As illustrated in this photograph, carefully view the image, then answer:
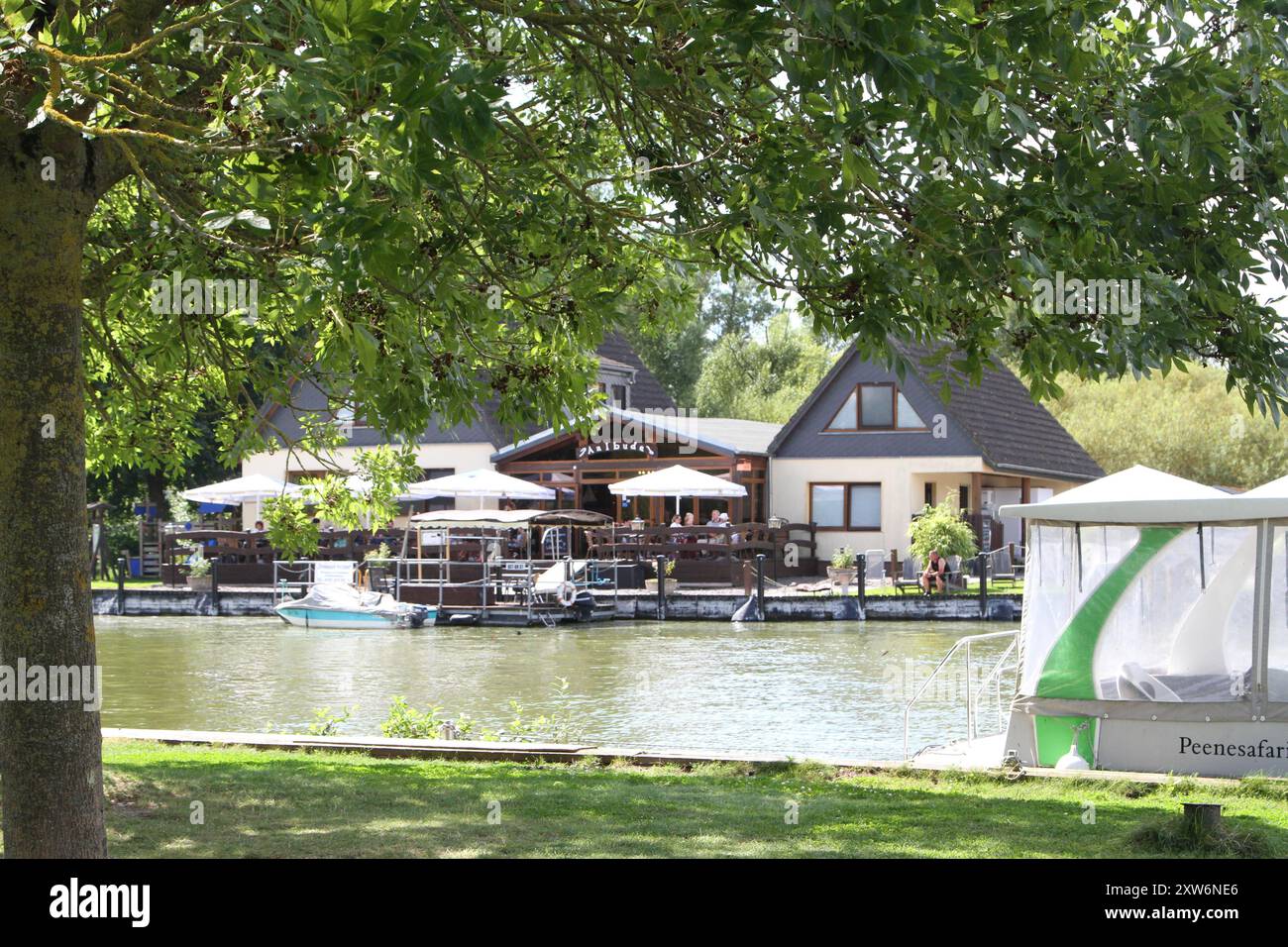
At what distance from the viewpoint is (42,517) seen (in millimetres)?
6582

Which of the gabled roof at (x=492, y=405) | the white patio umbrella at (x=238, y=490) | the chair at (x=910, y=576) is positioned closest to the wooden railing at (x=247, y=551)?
the white patio umbrella at (x=238, y=490)

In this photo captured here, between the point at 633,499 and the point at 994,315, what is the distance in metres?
40.1

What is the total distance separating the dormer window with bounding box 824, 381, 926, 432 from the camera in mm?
45750

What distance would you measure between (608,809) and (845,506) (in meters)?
37.4

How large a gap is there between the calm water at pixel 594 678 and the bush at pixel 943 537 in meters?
4.76

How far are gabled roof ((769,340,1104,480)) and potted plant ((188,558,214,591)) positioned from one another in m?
17.7

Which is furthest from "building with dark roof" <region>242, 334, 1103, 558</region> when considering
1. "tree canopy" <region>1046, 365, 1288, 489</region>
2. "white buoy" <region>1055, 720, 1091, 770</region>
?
"white buoy" <region>1055, 720, 1091, 770</region>

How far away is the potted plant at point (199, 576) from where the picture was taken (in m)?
44.4

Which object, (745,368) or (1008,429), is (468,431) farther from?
(745,368)

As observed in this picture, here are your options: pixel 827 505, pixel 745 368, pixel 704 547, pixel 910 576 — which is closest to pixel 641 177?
pixel 704 547

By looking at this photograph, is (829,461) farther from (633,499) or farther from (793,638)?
(793,638)

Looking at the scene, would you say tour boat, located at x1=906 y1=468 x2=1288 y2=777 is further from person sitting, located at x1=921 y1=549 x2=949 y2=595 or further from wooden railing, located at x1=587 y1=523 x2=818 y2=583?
wooden railing, located at x1=587 y1=523 x2=818 y2=583

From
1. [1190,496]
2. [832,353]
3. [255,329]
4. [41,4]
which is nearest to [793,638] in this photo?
[1190,496]

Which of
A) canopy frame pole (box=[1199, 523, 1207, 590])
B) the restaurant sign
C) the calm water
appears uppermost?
the restaurant sign
